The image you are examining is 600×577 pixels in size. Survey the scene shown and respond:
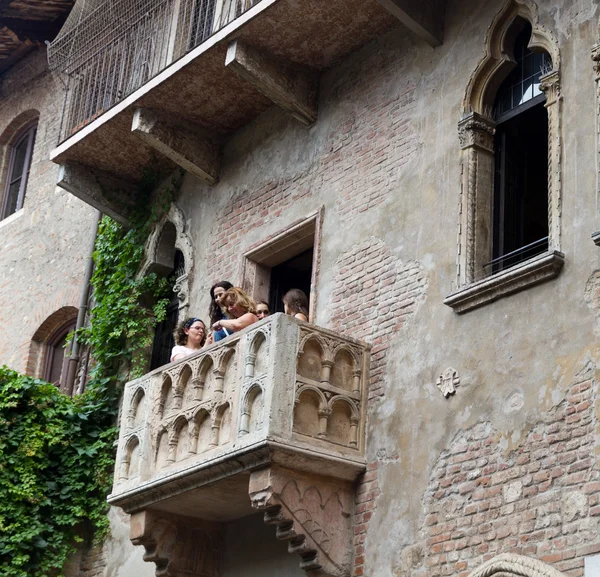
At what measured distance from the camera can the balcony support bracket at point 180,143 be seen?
12953mm

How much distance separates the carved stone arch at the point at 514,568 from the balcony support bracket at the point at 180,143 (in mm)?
5842

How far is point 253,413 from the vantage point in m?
9.93

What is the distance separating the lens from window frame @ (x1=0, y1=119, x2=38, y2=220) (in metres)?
18.0

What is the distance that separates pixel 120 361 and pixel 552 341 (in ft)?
19.9

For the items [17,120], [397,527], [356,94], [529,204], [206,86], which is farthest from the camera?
[17,120]

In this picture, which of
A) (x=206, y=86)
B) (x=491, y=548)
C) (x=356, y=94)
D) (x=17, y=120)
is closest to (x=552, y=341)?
(x=491, y=548)

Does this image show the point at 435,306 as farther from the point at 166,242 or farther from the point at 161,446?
the point at 166,242

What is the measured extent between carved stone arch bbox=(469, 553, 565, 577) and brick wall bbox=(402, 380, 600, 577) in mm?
84

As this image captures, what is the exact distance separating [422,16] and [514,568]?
4.78 m

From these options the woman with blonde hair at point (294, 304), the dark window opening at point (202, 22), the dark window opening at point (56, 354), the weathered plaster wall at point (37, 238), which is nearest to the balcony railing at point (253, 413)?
the woman with blonde hair at point (294, 304)

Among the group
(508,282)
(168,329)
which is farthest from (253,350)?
(168,329)

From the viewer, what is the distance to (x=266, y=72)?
39.2 feet

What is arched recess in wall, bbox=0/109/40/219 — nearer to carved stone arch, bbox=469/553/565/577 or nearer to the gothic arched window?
the gothic arched window

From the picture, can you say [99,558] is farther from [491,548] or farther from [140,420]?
[491,548]
